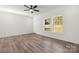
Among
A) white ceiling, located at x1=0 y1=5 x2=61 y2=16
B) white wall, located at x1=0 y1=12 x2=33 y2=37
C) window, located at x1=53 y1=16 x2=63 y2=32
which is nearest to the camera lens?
white ceiling, located at x1=0 y1=5 x2=61 y2=16

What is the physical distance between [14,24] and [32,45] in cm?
68

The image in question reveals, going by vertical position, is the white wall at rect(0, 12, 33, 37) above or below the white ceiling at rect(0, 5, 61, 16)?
below

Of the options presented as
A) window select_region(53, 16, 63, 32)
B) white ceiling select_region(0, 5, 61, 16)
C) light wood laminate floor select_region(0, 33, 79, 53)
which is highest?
white ceiling select_region(0, 5, 61, 16)

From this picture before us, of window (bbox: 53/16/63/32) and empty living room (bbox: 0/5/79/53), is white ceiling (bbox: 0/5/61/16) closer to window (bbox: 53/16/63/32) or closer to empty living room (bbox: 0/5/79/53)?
empty living room (bbox: 0/5/79/53)

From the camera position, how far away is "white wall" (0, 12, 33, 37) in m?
2.32

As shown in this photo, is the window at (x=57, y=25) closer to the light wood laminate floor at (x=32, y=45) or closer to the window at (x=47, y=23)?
the window at (x=47, y=23)

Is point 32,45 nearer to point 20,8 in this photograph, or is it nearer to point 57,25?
point 57,25

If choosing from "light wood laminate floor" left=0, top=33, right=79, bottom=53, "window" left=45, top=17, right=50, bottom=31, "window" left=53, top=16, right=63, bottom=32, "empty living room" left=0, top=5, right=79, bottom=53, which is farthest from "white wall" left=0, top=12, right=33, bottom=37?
"window" left=53, top=16, right=63, bottom=32

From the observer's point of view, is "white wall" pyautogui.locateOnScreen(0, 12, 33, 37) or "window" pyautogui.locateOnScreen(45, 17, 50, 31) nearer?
"white wall" pyautogui.locateOnScreen(0, 12, 33, 37)

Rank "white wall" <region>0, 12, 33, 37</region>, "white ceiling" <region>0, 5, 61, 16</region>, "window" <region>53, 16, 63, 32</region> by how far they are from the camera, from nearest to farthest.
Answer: "white ceiling" <region>0, 5, 61, 16</region>
"white wall" <region>0, 12, 33, 37</region>
"window" <region>53, 16, 63, 32</region>

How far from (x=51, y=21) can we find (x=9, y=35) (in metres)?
1.06

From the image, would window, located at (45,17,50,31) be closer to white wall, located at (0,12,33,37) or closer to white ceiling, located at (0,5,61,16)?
white ceiling, located at (0,5,61,16)

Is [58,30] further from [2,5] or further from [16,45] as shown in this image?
[2,5]
